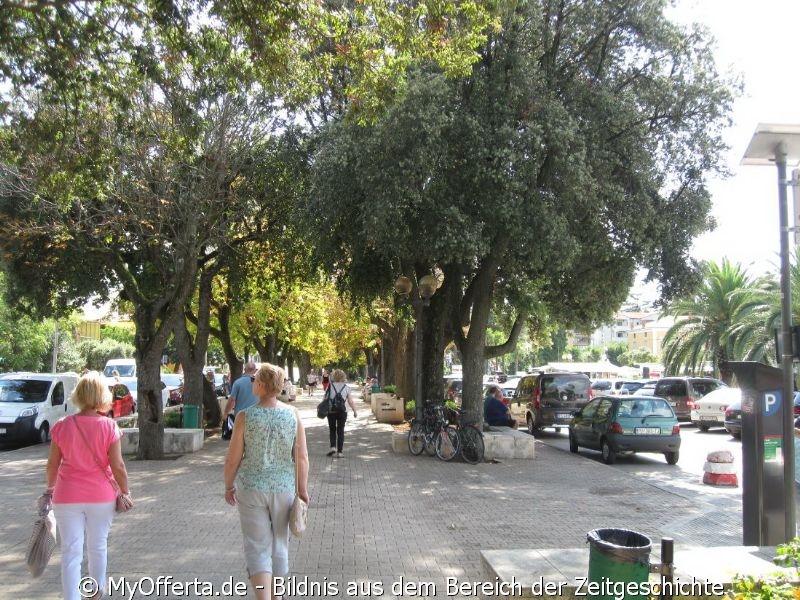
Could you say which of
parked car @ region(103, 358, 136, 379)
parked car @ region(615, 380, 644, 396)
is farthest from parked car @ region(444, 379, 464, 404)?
parked car @ region(103, 358, 136, 379)

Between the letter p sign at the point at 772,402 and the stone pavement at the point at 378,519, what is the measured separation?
1.53 metres

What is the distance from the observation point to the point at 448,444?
45.2ft

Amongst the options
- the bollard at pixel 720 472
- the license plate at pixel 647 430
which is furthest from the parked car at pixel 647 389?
the bollard at pixel 720 472

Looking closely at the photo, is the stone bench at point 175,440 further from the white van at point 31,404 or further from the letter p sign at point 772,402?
the letter p sign at point 772,402

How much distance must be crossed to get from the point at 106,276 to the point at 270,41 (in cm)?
1236

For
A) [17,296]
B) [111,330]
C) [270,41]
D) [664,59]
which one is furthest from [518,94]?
[111,330]

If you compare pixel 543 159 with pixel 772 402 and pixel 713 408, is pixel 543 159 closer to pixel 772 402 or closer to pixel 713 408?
pixel 772 402

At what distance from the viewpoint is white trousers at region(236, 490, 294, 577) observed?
15.5ft

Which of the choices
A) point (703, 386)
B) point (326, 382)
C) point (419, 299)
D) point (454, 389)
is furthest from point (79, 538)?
point (454, 389)

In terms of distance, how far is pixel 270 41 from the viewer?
29.2 feet

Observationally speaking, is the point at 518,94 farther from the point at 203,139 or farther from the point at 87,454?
the point at 87,454

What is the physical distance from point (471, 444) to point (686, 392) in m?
15.0

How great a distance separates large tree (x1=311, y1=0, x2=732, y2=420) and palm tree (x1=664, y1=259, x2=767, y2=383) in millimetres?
19145

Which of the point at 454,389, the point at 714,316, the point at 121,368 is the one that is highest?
the point at 714,316
